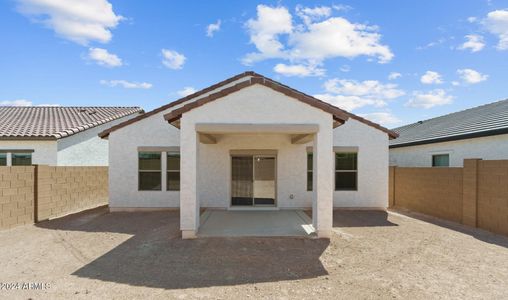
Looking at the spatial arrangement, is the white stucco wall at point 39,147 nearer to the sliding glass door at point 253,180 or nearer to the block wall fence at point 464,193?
the sliding glass door at point 253,180

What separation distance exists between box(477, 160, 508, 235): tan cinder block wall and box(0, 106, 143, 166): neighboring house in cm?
1778

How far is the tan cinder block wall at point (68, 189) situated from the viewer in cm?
1100

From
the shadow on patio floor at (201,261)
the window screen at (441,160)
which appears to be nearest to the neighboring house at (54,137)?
the shadow on patio floor at (201,261)

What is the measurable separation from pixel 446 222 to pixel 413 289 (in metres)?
7.07

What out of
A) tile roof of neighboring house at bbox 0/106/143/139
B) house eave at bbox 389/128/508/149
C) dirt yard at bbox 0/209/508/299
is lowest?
dirt yard at bbox 0/209/508/299

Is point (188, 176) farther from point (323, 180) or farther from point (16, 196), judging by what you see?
point (16, 196)

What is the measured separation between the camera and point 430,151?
1547cm

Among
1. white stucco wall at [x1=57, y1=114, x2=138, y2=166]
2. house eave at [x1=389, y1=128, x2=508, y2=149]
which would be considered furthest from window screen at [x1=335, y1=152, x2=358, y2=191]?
white stucco wall at [x1=57, y1=114, x2=138, y2=166]

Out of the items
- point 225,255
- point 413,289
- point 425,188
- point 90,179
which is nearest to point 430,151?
point 425,188

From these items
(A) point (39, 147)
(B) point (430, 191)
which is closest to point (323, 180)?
(B) point (430, 191)

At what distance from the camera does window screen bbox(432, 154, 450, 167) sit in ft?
46.9

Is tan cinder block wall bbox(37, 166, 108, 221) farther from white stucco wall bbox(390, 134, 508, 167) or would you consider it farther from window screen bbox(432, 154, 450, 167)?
window screen bbox(432, 154, 450, 167)

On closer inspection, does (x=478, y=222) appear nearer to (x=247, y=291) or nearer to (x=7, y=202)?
(x=247, y=291)

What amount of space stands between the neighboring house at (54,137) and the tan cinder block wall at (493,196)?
17.8m
